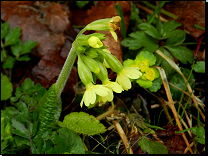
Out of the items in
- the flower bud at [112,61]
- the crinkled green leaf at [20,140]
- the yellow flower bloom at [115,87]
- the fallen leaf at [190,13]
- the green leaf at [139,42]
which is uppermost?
the fallen leaf at [190,13]

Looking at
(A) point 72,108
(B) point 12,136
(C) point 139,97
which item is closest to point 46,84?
(A) point 72,108

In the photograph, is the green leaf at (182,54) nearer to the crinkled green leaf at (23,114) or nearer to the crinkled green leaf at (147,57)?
→ the crinkled green leaf at (147,57)

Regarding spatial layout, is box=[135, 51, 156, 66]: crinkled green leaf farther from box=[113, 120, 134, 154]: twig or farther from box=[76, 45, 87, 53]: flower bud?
box=[76, 45, 87, 53]: flower bud

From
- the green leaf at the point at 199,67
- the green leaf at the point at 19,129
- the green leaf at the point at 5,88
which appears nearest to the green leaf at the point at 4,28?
the green leaf at the point at 5,88

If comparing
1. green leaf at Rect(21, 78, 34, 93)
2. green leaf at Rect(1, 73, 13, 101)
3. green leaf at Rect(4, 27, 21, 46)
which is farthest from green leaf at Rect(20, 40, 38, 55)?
green leaf at Rect(21, 78, 34, 93)

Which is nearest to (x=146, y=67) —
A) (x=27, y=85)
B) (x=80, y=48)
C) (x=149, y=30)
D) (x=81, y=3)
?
(x=149, y=30)

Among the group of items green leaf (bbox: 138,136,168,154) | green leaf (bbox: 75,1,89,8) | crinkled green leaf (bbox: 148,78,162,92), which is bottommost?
green leaf (bbox: 138,136,168,154)
